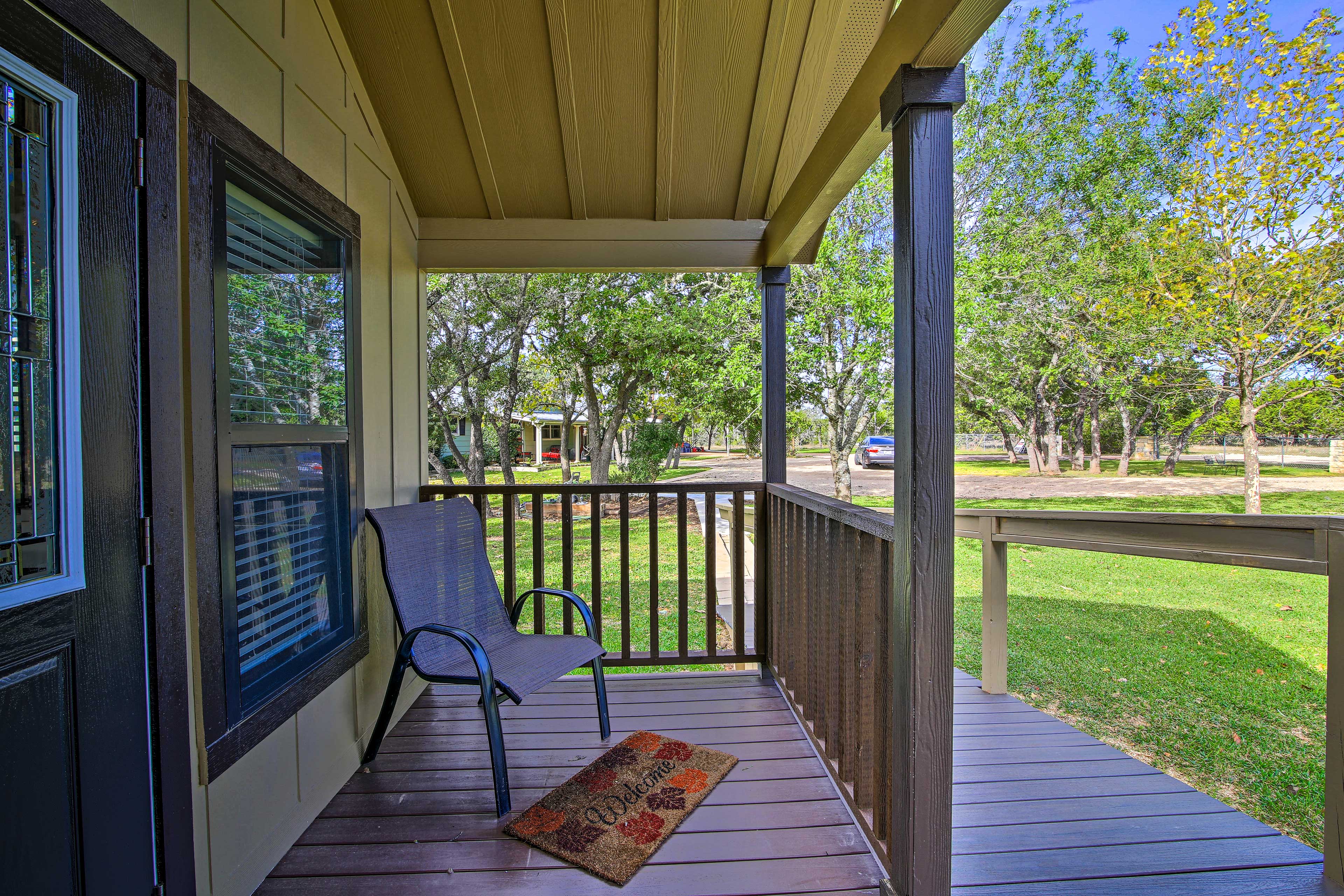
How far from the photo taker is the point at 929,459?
1.42 meters

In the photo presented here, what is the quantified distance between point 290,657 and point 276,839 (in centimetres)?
50

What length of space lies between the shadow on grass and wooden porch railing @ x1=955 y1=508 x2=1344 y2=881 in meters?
1.42

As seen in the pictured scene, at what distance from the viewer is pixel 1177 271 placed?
20.2ft

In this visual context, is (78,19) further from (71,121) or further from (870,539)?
(870,539)

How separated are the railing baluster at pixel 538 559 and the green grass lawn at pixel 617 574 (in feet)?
5.55

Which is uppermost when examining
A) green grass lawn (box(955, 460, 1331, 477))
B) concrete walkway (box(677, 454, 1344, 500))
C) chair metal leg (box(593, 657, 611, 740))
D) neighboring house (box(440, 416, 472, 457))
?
neighboring house (box(440, 416, 472, 457))

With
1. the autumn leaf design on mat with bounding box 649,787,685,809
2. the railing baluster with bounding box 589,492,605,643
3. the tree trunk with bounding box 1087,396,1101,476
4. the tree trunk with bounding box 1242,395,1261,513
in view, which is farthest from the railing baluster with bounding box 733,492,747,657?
the tree trunk with bounding box 1087,396,1101,476

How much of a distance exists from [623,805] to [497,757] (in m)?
0.45

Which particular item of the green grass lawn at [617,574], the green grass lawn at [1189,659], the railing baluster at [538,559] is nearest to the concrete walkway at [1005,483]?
the green grass lawn at [1189,659]

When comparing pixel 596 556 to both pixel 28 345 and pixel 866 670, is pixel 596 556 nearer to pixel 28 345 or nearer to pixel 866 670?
pixel 866 670

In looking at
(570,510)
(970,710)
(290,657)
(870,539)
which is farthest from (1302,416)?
(290,657)

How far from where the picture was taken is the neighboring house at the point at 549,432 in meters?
8.03

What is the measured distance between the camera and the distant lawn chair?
6.61 ft

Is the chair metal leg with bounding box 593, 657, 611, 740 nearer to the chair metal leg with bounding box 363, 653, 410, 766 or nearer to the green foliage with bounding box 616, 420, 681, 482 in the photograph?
the chair metal leg with bounding box 363, 653, 410, 766
